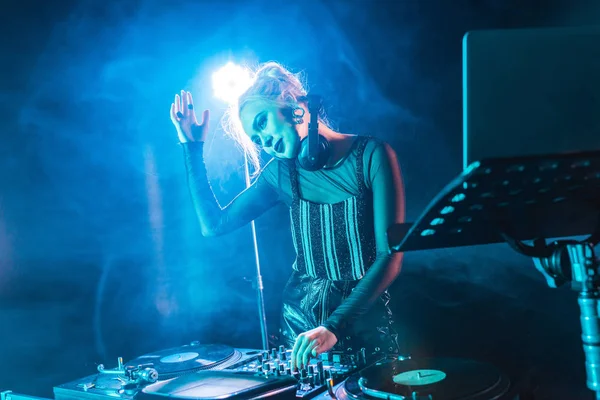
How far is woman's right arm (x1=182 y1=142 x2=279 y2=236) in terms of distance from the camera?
225 cm

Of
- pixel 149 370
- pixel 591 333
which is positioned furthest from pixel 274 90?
pixel 591 333

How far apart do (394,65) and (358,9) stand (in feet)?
1.17

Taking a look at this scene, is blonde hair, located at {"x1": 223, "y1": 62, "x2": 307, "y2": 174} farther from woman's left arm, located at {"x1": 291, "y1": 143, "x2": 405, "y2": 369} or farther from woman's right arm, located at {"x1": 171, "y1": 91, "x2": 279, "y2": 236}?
woman's left arm, located at {"x1": 291, "y1": 143, "x2": 405, "y2": 369}

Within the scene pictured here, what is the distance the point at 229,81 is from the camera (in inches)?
101

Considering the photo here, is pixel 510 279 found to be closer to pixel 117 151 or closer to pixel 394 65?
pixel 394 65

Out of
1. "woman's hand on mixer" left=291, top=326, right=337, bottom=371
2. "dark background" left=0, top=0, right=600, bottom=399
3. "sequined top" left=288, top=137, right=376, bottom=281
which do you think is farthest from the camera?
"dark background" left=0, top=0, right=600, bottom=399

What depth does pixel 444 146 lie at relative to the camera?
2303 millimetres

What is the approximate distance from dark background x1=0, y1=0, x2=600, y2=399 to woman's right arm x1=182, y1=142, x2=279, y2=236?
1.79ft

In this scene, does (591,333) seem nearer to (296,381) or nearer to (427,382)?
(427,382)

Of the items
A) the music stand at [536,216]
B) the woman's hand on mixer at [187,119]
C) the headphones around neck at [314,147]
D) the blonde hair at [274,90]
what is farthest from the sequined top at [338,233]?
the music stand at [536,216]

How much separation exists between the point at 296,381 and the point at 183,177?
1.92 meters

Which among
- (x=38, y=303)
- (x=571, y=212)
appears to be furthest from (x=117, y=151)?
(x=571, y=212)

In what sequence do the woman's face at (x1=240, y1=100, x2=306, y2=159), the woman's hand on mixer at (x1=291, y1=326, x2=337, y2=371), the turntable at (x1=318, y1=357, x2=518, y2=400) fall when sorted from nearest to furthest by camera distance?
the turntable at (x1=318, y1=357, x2=518, y2=400) < the woman's hand on mixer at (x1=291, y1=326, x2=337, y2=371) < the woman's face at (x1=240, y1=100, x2=306, y2=159)

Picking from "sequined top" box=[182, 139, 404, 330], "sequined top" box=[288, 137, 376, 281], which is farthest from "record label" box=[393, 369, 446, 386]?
"sequined top" box=[288, 137, 376, 281]
